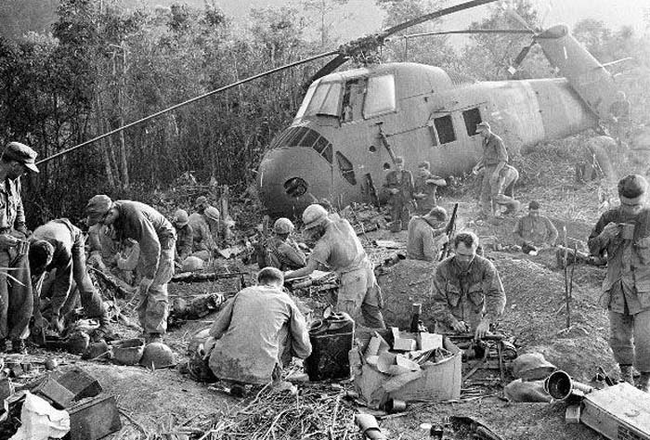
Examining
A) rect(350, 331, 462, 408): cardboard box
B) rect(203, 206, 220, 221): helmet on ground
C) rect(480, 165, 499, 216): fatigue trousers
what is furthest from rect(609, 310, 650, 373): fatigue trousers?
rect(203, 206, 220, 221): helmet on ground

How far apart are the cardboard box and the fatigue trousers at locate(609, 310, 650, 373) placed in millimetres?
1551

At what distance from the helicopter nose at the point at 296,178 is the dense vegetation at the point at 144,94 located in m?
3.59

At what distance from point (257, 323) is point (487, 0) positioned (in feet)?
28.2

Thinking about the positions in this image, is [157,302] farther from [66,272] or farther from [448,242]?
[448,242]

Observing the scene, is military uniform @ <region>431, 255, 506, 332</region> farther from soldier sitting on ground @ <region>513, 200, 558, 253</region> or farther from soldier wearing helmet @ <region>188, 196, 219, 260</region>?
soldier wearing helmet @ <region>188, 196, 219, 260</region>

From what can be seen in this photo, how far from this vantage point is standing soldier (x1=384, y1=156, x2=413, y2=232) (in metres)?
12.8

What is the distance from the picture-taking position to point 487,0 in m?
11.8

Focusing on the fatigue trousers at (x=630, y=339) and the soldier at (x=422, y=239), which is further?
the soldier at (x=422, y=239)

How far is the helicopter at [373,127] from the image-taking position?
1287cm

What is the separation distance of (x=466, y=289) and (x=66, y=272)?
13.7ft

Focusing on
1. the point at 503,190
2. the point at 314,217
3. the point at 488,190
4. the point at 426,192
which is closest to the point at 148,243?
the point at 314,217

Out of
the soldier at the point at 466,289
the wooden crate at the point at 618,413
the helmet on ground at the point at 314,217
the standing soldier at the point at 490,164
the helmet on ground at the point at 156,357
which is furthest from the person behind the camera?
the standing soldier at the point at 490,164

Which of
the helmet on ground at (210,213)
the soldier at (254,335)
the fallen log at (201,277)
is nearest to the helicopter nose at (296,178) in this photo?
the helmet on ground at (210,213)

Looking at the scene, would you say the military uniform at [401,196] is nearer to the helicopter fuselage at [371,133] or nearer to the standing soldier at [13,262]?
the helicopter fuselage at [371,133]
